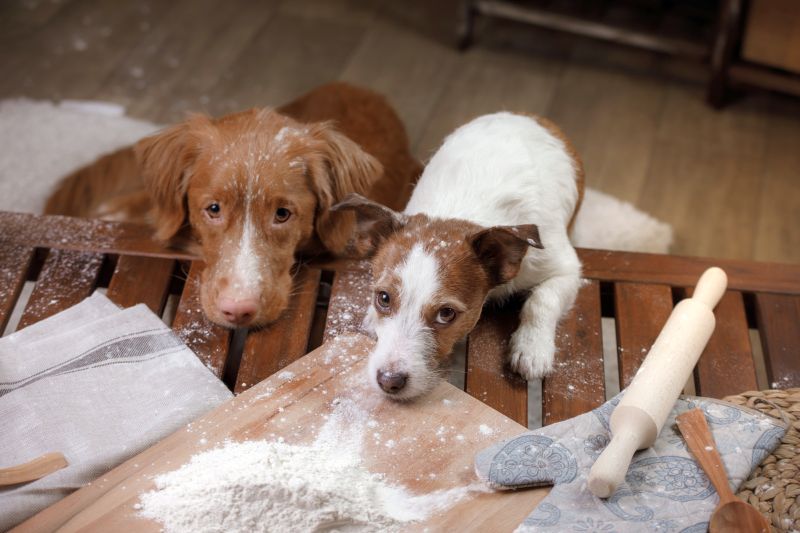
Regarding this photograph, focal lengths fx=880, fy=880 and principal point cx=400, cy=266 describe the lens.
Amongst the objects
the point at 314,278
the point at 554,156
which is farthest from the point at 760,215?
the point at 314,278

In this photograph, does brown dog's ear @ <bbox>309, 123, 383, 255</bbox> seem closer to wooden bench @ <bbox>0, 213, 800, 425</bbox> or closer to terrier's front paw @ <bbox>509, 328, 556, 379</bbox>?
wooden bench @ <bbox>0, 213, 800, 425</bbox>

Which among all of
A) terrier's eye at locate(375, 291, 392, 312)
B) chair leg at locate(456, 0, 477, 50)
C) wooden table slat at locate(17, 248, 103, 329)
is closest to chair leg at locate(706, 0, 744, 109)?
chair leg at locate(456, 0, 477, 50)

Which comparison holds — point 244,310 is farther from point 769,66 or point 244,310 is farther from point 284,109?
point 769,66

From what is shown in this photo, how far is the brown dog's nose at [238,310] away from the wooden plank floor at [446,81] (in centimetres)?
166

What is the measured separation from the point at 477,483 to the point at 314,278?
0.78m

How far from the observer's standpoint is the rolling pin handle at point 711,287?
1.91 m

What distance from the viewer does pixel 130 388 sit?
186cm

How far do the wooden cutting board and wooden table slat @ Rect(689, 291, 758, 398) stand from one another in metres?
0.49

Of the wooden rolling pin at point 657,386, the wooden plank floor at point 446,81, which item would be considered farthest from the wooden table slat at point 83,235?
the wooden plank floor at point 446,81

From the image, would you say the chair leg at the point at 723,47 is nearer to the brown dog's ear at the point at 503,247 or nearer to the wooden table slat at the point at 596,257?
the wooden table slat at the point at 596,257

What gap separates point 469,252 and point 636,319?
482 mm

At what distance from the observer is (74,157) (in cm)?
343

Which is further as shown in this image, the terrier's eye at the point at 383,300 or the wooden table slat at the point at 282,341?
the wooden table slat at the point at 282,341

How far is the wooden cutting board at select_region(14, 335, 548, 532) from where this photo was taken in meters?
1.56
